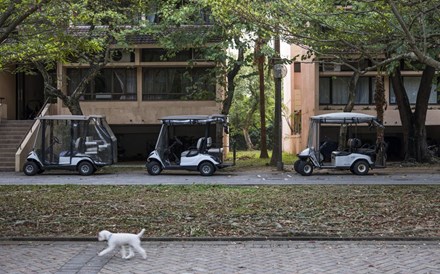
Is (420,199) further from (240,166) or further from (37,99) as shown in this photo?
(37,99)

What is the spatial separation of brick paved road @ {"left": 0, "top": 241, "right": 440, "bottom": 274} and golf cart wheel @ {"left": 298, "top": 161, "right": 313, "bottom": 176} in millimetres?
12894

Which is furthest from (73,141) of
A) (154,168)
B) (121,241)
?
(121,241)

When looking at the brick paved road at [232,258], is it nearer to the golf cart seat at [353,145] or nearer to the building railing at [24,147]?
the golf cart seat at [353,145]

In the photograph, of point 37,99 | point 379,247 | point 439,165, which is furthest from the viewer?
point 37,99

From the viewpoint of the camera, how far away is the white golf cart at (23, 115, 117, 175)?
2208cm

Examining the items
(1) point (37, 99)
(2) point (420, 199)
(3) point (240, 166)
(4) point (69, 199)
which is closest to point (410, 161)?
(3) point (240, 166)

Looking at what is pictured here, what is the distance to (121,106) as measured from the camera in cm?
3022

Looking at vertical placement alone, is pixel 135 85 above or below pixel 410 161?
above

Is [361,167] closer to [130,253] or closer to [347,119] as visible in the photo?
[347,119]

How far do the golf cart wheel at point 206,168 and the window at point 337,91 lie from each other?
40.9ft

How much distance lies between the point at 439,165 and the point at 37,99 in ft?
79.7

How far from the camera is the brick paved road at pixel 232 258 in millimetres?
6918

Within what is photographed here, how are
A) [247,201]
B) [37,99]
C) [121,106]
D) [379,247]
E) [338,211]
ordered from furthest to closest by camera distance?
[37,99], [121,106], [247,201], [338,211], [379,247]

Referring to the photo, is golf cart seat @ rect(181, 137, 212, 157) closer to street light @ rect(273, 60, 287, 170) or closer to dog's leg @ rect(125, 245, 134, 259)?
street light @ rect(273, 60, 287, 170)
